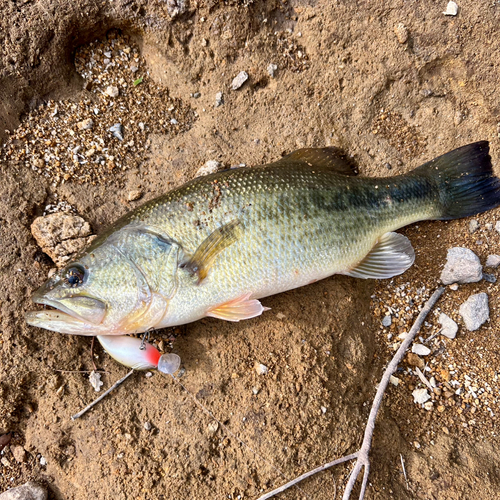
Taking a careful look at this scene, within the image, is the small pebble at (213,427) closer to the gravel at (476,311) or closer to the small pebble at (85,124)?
the gravel at (476,311)

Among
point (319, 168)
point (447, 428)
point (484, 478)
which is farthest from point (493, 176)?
point (484, 478)

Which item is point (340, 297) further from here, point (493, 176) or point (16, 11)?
point (16, 11)

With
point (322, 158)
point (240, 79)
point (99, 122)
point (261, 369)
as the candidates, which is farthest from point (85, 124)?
point (261, 369)

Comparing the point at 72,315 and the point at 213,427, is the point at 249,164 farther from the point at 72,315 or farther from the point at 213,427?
the point at 213,427

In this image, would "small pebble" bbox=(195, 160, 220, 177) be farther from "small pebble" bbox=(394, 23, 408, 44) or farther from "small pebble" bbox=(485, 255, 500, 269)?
"small pebble" bbox=(485, 255, 500, 269)

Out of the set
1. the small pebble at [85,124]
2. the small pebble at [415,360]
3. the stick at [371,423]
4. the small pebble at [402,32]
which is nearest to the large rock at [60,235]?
the small pebble at [85,124]

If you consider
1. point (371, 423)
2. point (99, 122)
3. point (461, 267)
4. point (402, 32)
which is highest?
point (99, 122)

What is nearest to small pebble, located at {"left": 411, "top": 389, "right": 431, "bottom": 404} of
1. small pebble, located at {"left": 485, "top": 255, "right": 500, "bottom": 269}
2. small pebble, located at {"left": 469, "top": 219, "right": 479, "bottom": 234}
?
small pebble, located at {"left": 485, "top": 255, "right": 500, "bottom": 269}
